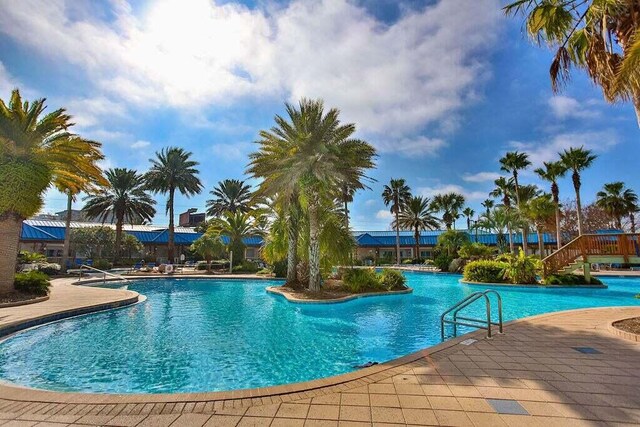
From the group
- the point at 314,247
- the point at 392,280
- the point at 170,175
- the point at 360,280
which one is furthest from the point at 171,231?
the point at 392,280

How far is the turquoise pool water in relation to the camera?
581 centimetres

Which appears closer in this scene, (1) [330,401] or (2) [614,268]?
(1) [330,401]

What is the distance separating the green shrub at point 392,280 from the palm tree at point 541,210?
2020cm

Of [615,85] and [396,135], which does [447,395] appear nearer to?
[615,85]

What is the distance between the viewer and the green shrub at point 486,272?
20.6 metres

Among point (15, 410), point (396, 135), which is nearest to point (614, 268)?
point (396, 135)

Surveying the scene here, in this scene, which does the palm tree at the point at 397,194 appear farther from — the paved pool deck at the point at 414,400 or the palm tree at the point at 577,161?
the paved pool deck at the point at 414,400

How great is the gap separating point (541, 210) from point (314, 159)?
2690 centimetres

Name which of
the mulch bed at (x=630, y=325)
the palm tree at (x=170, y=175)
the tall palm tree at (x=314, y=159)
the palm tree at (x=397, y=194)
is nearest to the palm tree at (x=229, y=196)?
the palm tree at (x=170, y=175)

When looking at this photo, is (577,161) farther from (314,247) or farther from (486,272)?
(314,247)

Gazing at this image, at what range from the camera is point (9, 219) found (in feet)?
38.5

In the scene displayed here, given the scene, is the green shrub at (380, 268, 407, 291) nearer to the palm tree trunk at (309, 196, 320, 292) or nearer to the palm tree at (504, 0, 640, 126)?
the palm tree trunk at (309, 196, 320, 292)

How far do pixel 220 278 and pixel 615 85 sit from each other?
78.5ft

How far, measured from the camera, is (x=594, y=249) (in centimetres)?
1784
